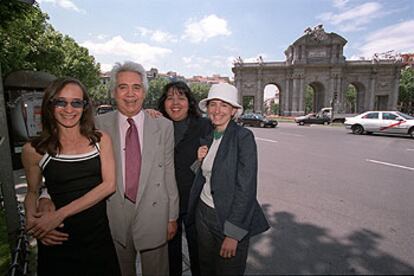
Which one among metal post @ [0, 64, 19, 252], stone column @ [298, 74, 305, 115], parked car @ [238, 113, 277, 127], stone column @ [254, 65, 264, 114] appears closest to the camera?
metal post @ [0, 64, 19, 252]

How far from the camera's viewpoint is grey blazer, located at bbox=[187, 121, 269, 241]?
190cm

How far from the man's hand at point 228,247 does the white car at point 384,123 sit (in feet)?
57.7

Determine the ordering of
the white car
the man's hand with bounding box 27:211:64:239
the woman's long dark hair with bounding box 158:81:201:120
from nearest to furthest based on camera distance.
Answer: the man's hand with bounding box 27:211:64:239 → the woman's long dark hair with bounding box 158:81:201:120 → the white car

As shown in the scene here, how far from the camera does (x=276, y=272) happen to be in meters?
2.77

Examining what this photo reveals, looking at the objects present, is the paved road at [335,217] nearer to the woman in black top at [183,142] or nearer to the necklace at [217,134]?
the woman in black top at [183,142]

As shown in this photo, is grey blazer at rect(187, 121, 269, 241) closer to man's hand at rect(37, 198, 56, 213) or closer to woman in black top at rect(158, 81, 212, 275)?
woman in black top at rect(158, 81, 212, 275)

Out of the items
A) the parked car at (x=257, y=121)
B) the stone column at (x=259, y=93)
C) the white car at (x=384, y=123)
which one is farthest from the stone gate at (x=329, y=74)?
the white car at (x=384, y=123)

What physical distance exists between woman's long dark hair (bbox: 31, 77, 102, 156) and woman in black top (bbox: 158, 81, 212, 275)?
86 centimetres

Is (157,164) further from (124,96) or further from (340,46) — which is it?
(340,46)

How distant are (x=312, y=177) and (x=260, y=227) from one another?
531 cm

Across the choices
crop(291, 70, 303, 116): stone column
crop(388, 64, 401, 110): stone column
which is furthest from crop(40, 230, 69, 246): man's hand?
crop(388, 64, 401, 110): stone column

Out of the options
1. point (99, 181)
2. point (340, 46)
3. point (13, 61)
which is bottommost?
point (99, 181)

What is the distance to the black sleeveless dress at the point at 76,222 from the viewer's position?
1.75 metres

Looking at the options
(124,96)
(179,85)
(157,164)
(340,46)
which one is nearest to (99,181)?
(157,164)
